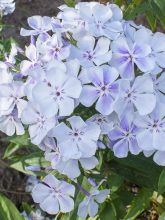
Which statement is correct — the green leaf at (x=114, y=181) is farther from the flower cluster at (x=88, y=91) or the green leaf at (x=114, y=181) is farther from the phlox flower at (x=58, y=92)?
the phlox flower at (x=58, y=92)

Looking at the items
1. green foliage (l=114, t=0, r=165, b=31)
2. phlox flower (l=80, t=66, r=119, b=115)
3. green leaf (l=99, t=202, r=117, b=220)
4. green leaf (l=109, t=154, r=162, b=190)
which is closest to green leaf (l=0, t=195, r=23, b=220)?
green leaf (l=99, t=202, r=117, b=220)

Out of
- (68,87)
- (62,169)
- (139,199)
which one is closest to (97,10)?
(68,87)

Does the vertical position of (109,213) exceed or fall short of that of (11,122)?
it falls short

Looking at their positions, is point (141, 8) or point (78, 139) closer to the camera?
point (78, 139)

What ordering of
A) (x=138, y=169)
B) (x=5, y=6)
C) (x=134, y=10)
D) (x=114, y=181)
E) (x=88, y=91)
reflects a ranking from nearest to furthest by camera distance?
(x=88, y=91), (x=138, y=169), (x=114, y=181), (x=134, y=10), (x=5, y=6)

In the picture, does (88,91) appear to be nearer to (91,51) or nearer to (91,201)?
(91,51)

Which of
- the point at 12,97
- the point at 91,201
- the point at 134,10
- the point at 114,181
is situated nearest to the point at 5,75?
the point at 12,97

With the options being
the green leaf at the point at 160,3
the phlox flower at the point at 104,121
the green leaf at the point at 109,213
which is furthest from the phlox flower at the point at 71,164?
the green leaf at the point at 160,3
